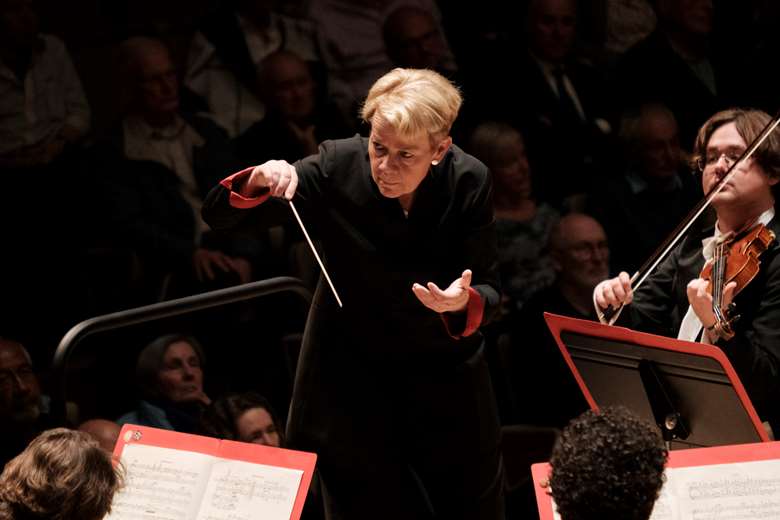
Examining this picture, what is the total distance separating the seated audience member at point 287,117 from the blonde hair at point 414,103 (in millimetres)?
2477

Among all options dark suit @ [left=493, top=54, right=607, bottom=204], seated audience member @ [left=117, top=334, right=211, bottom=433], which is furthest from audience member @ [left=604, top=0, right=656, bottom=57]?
seated audience member @ [left=117, top=334, right=211, bottom=433]

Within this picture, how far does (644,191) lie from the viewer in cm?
548

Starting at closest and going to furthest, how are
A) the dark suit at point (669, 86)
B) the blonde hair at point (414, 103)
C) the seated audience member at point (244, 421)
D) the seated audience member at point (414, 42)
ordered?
the blonde hair at point (414, 103), the seated audience member at point (244, 421), the seated audience member at point (414, 42), the dark suit at point (669, 86)

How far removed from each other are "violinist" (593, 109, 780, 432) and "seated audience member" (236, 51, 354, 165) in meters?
2.22

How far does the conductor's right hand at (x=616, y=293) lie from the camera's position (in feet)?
9.57

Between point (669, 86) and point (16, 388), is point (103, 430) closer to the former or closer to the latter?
point (16, 388)

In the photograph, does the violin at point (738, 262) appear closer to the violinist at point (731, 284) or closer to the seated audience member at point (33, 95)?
the violinist at point (731, 284)

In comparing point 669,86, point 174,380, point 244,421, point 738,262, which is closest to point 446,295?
point 738,262

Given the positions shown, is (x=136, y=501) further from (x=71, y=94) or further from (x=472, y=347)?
(x=71, y=94)

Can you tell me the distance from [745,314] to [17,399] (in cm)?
250

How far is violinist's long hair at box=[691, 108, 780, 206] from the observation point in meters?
2.97

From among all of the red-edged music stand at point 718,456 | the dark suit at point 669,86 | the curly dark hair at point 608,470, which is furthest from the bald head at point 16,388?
the dark suit at point 669,86

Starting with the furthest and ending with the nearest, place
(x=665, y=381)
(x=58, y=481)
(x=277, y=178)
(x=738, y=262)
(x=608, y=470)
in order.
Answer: (x=738, y=262) → (x=665, y=381) → (x=277, y=178) → (x=58, y=481) → (x=608, y=470)

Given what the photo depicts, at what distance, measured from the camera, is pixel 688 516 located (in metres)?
2.43
